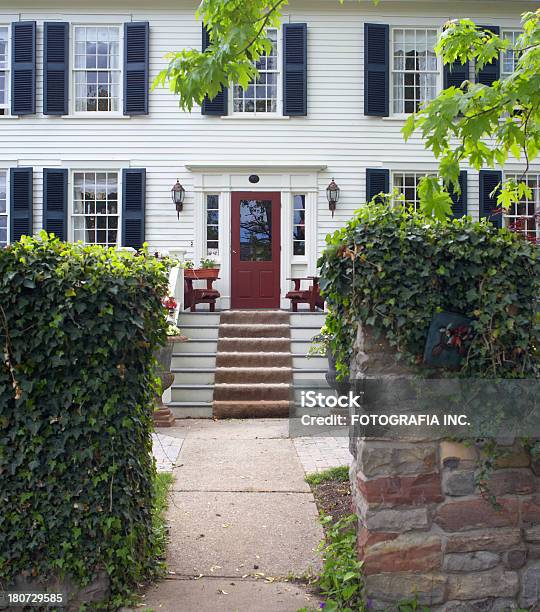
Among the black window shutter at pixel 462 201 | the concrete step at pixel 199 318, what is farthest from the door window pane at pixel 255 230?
the black window shutter at pixel 462 201

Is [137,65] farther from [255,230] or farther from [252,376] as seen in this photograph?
[252,376]

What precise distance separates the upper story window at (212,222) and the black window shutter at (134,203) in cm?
122

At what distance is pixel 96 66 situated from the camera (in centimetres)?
1239

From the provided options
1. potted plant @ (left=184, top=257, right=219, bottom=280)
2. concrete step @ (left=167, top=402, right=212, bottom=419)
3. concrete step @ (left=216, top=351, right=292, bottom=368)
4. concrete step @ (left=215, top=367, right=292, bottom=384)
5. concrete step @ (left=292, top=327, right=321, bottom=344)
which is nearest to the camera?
concrete step @ (left=167, top=402, right=212, bottom=419)

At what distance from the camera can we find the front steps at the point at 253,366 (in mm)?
8539

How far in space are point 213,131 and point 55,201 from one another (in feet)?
10.7

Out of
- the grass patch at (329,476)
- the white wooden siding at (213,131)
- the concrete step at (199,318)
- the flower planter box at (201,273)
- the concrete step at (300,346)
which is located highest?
the white wooden siding at (213,131)

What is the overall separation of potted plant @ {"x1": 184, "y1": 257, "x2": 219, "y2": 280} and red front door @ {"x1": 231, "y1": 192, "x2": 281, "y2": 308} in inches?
21.8

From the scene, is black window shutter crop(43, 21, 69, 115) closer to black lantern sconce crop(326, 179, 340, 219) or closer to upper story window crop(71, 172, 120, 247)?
upper story window crop(71, 172, 120, 247)

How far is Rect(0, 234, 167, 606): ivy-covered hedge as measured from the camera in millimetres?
3164

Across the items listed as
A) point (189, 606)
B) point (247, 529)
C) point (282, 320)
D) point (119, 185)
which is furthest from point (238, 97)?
point (189, 606)

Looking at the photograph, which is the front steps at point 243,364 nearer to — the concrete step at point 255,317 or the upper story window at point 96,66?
the concrete step at point 255,317

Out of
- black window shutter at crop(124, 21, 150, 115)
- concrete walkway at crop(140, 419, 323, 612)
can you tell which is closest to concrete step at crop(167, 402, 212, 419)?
concrete walkway at crop(140, 419, 323, 612)

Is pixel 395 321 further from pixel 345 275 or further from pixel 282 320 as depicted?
pixel 282 320
